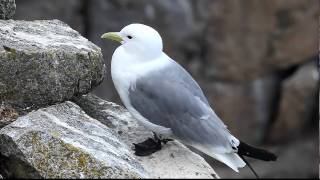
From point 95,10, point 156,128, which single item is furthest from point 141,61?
point 95,10

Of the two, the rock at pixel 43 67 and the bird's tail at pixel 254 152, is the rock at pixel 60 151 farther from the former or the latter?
the bird's tail at pixel 254 152

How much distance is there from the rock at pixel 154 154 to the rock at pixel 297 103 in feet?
10.4

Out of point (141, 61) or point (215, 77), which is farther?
point (215, 77)

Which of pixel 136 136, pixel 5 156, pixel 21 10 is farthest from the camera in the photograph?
pixel 21 10

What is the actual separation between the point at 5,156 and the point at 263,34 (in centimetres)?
387

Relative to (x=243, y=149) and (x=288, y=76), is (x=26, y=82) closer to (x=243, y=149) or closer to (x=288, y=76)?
(x=243, y=149)

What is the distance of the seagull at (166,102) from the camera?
287cm

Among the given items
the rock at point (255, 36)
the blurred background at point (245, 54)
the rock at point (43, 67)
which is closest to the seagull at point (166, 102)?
the rock at point (43, 67)

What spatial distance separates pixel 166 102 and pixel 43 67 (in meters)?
0.52

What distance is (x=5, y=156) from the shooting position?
2.77 metres

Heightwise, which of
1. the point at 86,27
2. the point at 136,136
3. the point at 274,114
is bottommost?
the point at 274,114

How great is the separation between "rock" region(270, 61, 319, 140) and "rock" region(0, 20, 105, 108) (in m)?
3.39

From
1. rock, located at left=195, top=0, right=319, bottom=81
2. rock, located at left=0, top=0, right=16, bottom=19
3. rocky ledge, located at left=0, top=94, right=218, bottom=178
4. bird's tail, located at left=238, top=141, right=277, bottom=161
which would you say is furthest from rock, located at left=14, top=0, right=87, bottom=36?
bird's tail, located at left=238, top=141, right=277, bottom=161

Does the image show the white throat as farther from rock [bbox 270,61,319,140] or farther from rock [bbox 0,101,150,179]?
rock [bbox 270,61,319,140]
